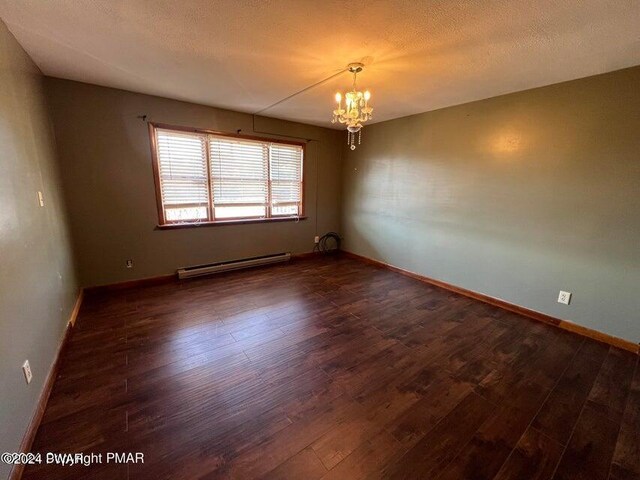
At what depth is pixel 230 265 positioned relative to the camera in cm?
402

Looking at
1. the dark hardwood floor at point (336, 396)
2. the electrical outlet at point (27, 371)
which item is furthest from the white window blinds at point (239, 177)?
the electrical outlet at point (27, 371)

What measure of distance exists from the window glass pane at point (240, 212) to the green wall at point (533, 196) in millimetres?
2160

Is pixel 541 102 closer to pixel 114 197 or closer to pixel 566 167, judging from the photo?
pixel 566 167

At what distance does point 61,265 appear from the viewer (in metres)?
2.40

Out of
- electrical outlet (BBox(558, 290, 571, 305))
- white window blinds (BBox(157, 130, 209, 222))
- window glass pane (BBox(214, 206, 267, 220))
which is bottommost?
electrical outlet (BBox(558, 290, 571, 305))

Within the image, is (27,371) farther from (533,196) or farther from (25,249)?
(533,196)

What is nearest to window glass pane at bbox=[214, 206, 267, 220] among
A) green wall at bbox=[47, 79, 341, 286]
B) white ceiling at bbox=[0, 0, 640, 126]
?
green wall at bbox=[47, 79, 341, 286]

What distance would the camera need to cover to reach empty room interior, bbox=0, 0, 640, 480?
4.73 feet

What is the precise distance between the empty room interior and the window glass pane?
5 centimetres

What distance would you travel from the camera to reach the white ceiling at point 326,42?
1.53 meters

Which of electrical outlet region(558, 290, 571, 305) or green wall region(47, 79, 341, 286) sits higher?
green wall region(47, 79, 341, 286)

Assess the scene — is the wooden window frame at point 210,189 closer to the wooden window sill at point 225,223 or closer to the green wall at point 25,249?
the wooden window sill at point 225,223

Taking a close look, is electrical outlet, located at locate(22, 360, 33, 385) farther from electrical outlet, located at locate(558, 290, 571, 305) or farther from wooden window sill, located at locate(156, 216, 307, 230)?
electrical outlet, located at locate(558, 290, 571, 305)

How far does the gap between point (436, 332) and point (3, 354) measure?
9.69ft
